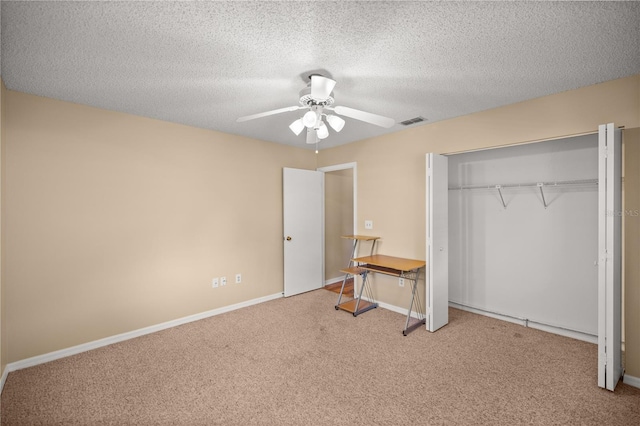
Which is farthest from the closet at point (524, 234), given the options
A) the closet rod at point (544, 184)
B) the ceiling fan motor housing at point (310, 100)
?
the ceiling fan motor housing at point (310, 100)

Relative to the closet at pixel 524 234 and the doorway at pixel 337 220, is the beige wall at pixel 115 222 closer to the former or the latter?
the doorway at pixel 337 220

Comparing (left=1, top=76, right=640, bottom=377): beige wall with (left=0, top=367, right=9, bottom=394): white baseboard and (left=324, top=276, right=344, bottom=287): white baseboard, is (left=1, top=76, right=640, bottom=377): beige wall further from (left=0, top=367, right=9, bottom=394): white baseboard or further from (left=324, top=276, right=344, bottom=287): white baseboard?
(left=324, top=276, right=344, bottom=287): white baseboard

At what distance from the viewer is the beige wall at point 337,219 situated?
17.3 ft

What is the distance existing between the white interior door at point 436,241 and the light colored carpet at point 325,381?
235 mm

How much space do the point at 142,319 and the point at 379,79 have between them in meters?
3.36

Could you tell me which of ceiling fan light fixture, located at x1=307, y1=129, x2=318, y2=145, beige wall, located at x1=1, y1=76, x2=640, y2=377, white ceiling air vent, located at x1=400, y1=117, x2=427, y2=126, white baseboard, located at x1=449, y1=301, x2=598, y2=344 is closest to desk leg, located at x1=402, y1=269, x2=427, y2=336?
beige wall, located at x1=1, y1=76, x2=640, y2=377

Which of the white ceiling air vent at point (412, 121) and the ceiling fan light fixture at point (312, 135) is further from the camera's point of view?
the white ceiling air vent at point (412, 121)

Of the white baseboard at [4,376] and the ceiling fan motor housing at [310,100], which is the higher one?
the ceiling fan motor housing at [310,100]

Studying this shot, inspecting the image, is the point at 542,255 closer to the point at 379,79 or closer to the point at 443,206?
the point at 443,206

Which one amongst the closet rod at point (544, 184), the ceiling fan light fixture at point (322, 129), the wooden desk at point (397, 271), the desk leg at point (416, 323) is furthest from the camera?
the wooden desk at point (397, 271)

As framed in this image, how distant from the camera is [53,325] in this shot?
8.80 ft

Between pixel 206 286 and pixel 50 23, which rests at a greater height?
pixel 50 23

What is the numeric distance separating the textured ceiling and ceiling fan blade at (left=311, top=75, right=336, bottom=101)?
0.16 metres

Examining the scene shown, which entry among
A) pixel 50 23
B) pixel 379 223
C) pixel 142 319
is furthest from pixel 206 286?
pixel 50 23
